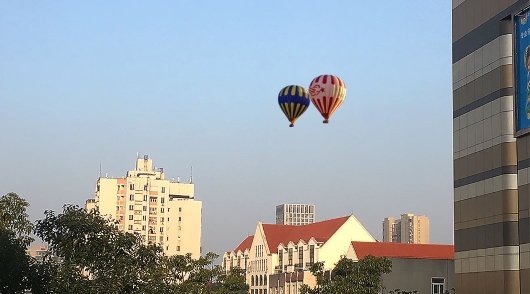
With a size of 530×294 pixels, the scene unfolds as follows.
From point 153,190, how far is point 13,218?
390 feet

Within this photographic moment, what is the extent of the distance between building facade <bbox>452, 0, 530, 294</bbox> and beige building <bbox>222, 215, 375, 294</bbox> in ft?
184

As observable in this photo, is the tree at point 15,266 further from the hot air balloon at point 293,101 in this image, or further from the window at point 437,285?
the window at point 437,285

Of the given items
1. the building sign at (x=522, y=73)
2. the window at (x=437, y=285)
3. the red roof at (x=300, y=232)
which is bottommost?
the window at (x=437, y=285)

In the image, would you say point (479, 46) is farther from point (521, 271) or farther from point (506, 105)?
point (521, 271)

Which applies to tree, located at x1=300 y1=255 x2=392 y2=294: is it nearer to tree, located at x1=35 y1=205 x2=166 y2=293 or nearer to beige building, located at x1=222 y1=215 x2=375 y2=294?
tree, located at x1=35 y1=205 x2=166 y2=293

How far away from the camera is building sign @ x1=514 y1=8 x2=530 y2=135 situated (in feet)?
119

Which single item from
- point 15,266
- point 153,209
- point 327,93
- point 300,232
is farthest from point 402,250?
point 153,209

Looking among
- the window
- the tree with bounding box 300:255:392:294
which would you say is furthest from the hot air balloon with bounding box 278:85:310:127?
the window

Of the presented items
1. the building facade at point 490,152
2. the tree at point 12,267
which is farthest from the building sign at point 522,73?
the tree at point 12,267

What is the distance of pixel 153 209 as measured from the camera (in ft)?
509

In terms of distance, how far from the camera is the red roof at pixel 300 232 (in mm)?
103375

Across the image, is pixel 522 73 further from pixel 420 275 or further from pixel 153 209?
pixel 153 209

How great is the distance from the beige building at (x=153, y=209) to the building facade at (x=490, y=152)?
116045mm

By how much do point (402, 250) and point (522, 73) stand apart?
56.8m
